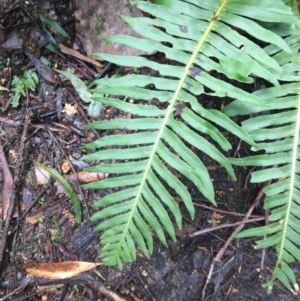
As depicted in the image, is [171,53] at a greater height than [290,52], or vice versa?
[290,52]

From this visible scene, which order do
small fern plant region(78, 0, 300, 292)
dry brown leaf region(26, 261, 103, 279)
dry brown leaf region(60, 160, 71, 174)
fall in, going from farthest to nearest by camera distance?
dry brown leaf region(60, 160, 71, 174)
dry brown leaf region(26, 261, 103, 279)
small fern plant region(78, 0, 300, 292)

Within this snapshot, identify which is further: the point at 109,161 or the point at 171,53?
the point at 109,161

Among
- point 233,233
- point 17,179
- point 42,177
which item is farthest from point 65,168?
point 233,233

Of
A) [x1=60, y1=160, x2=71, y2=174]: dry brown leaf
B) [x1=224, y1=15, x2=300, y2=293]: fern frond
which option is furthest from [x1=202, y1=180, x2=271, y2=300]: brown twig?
[x1=60, y1=160, x2=71, y2=174]: dry brown leaf

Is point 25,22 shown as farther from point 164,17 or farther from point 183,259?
point 183,259

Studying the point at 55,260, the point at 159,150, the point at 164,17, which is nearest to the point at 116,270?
the point at 55,260

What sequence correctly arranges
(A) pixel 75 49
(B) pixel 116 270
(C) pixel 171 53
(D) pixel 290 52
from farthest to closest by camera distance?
(A) pixel 75 49 → (B) pixel 116 270 → (C) pixel 171 53 → (D) pixel 290 52

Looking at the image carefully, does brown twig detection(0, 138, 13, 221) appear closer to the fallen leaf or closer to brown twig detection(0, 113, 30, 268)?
brown twig detection(0, 113, 30, 268)

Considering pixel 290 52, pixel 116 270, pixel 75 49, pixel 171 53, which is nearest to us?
pixel 290 52
